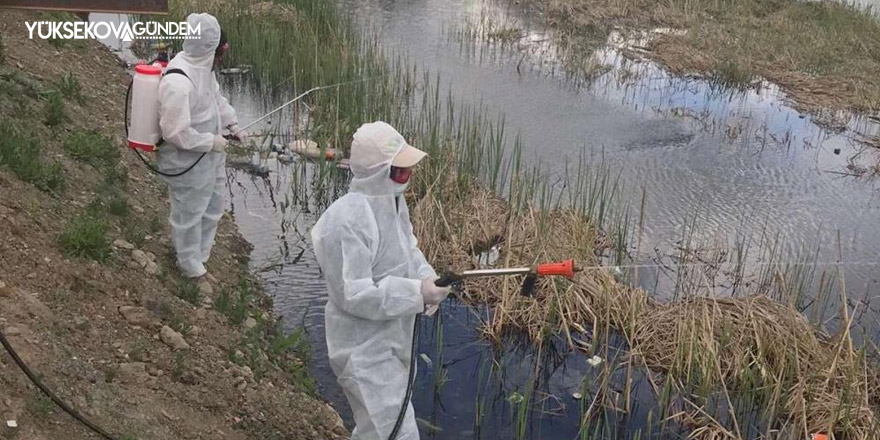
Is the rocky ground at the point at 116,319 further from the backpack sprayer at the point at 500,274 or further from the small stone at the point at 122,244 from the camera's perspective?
the backpack sprayer at the point at 500,274

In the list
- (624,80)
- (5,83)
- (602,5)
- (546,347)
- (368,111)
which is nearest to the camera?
(546,347)

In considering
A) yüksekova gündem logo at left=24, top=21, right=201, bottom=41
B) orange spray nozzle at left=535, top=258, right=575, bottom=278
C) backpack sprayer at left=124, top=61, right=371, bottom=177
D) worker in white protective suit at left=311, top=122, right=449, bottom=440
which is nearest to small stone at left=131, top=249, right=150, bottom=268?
backpack sprayer at left=124, top=61, right=371, bottom=177

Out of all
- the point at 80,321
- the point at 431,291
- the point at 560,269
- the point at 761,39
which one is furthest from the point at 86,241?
the point at 761,39

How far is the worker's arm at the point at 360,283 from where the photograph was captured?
10.6ft

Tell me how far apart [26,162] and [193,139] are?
4.10 feet

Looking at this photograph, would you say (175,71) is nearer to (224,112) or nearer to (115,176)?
(224,112)

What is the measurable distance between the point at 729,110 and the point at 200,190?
339 inches

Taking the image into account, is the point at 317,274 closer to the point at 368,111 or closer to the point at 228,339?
the point at 228,339

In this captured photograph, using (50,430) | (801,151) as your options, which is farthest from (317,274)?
(801,151)

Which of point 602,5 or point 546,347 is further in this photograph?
point 602,5

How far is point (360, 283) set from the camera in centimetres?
323

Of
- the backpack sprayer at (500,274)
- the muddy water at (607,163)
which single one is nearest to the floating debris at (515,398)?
the muddy water at (607,163)

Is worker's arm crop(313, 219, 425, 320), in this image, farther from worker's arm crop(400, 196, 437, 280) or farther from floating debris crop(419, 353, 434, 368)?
floating debris crop(419, 353, 434, 368)

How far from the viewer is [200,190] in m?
5.04
